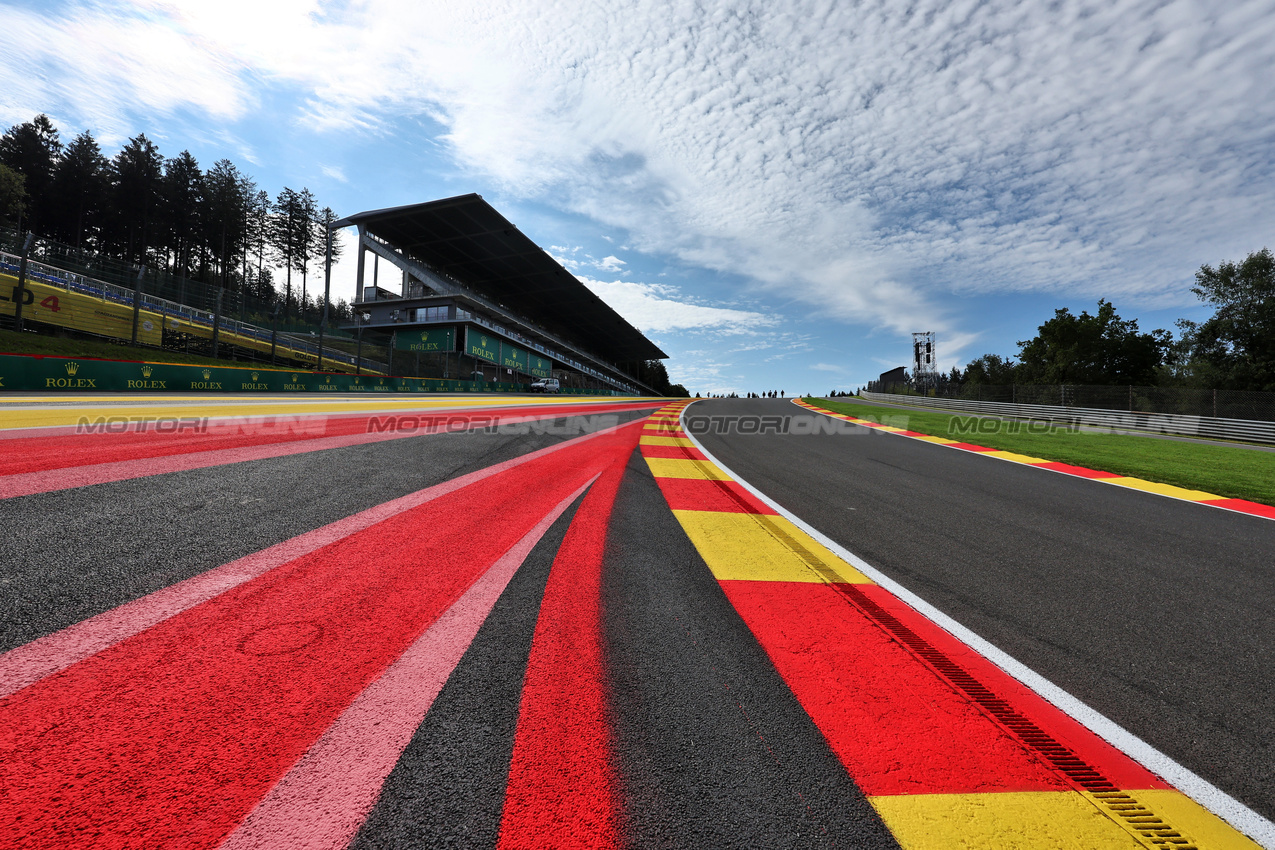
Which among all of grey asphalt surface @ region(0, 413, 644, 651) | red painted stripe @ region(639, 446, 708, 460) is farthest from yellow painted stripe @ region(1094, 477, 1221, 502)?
grey asphalt surface @ region(0, 413, 644, 651)

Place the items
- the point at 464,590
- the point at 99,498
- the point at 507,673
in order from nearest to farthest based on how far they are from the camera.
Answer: the point at 507,673
the point at 464,590
the point at 99,498

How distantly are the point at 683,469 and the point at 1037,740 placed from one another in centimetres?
507

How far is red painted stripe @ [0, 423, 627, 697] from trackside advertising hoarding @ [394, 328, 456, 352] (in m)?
41.9

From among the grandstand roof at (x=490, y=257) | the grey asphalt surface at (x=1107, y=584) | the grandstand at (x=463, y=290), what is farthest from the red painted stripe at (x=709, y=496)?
the grandstand roof at (x=490, y=257)

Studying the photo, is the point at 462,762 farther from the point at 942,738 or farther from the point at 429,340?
the point at 429,340

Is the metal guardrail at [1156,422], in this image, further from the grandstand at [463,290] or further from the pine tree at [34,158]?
the pine tree at [34,158]

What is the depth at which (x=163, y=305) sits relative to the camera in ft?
63.1

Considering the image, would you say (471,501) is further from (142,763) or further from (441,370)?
(441,370)

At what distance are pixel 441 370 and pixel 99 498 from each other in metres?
35.7

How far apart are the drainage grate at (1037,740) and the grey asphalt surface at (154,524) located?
3.43 m

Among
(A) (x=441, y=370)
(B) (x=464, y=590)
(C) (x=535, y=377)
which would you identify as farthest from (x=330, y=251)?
(B) (x=464, y=590)

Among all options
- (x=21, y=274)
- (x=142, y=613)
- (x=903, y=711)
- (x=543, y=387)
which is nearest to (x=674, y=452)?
(x=903, y=711)

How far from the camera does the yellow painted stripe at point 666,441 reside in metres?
9.18

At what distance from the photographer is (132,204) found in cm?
4475
